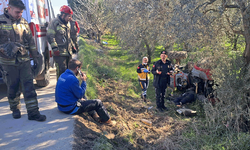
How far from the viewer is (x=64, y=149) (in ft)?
9.67

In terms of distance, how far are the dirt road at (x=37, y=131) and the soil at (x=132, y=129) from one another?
0.67 ft

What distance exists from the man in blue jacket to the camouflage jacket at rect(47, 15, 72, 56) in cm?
158

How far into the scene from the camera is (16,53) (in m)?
3.52

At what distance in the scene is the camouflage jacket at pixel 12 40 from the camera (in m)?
3.45

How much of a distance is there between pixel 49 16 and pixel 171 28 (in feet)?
15.7

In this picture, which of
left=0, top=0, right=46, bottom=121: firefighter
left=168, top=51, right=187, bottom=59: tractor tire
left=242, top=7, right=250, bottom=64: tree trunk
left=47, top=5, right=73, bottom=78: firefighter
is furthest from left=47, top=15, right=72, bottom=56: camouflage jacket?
left=168, top=51, right=187, bottom=59: tractor tire

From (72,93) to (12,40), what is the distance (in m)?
1.50

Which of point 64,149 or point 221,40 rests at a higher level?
point 221,40

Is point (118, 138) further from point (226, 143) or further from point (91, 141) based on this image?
point (226, 143)

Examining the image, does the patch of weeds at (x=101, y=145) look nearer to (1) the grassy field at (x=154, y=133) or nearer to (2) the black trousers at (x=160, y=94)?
(1) the grassy field at (x=154, y=133)

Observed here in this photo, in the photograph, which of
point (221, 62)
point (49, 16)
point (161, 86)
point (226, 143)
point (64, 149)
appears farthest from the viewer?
point (49, 16)

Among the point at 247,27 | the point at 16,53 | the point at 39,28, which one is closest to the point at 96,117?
the point at 16,53

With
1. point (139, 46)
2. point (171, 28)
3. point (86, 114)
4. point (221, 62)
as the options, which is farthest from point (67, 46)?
point (139, 46)

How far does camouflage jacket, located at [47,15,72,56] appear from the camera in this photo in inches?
202
